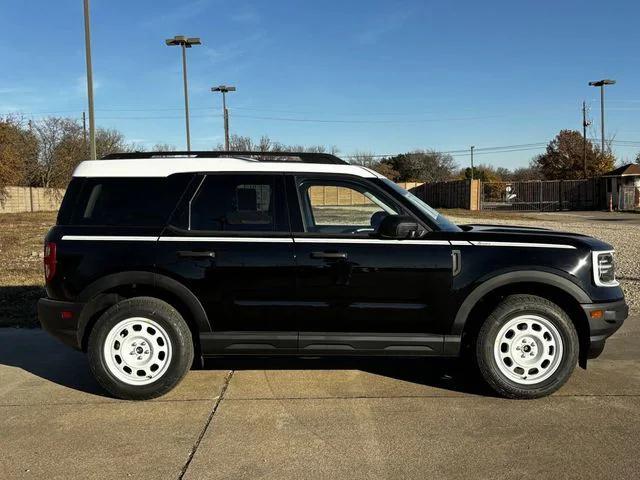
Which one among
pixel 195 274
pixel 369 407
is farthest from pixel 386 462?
pixel 195 274

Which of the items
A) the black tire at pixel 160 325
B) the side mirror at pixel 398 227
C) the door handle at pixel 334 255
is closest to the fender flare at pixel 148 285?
the black tire at pixel 160 325

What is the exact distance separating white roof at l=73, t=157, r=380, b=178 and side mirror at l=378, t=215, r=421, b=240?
1.57 feet

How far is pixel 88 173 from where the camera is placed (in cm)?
467

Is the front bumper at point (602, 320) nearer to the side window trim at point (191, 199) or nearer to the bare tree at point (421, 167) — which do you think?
the side window trim at point (191, 199)

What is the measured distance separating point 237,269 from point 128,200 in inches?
43.4

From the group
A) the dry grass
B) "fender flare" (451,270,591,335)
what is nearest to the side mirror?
"fender flare" (451,270,591,335)

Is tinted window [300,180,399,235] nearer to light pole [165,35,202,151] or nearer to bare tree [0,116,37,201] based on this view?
light pole [165,35,202,151]

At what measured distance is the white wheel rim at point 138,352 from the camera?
14.9 feet

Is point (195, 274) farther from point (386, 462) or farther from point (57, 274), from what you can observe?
point (386, 462)

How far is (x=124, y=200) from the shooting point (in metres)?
4.64

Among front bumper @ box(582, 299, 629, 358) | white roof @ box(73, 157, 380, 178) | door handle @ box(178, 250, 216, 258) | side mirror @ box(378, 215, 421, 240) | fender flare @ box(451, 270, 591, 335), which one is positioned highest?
white roof @ box(73, 157, 380, 178)

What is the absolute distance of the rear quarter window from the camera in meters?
4.59

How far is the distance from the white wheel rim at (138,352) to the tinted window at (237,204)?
2.99ft

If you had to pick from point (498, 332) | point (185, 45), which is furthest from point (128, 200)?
point (185, 45)
